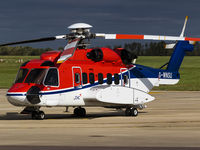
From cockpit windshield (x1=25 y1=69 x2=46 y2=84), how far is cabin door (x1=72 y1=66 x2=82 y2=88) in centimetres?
159

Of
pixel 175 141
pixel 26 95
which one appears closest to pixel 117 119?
pixel 26 95

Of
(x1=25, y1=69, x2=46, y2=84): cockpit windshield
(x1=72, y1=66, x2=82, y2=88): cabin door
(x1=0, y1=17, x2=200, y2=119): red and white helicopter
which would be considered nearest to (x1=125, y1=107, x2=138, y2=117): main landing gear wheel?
(x1=0, y1=17, x2=200, y2=119): red and white helicopter

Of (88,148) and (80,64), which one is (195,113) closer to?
(80,64)

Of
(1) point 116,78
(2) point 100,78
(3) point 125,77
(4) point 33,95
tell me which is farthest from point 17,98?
(3) point 125,77

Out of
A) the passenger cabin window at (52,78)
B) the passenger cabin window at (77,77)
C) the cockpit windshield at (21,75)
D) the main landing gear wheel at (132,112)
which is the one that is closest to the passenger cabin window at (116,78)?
the main landing gear wheel at (132,112)

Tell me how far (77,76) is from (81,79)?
0.80ft

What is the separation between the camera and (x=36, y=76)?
68.1ft

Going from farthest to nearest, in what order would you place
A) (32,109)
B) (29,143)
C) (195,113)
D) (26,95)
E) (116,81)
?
1. (195,113)
2. (116,81)
3. (32,109)
4. (26,95)
5. (29,143)

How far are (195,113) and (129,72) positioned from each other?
434 centimetres

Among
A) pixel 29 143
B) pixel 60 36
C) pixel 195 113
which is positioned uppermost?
pixel 60 36

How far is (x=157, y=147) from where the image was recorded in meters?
12.9

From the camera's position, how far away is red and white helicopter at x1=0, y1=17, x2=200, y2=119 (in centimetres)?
2006

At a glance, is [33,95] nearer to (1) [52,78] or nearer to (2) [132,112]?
(1) [52,78]

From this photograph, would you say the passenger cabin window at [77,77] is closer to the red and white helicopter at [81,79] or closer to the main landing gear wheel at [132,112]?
the red and white helicopter at [81,79]
